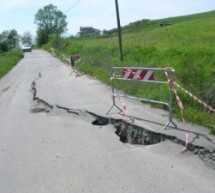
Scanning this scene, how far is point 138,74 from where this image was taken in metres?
9.30

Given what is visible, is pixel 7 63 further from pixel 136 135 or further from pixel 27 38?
pixel 27 38

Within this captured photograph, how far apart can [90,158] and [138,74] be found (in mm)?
3239

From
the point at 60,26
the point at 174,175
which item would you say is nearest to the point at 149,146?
the point at 174,175

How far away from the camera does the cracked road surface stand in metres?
5.49

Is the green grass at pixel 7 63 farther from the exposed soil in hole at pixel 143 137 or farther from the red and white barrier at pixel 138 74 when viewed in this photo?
the exposed soil in hole at pixel 143 137

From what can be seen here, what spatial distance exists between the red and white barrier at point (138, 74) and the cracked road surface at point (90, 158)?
38.7 inches

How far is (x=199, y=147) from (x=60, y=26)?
130796 mm

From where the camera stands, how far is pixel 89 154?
698 centimetres

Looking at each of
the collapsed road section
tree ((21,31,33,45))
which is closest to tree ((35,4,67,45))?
tree ((21,31,33,45))

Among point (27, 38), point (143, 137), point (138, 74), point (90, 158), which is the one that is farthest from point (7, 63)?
point (27, 38)

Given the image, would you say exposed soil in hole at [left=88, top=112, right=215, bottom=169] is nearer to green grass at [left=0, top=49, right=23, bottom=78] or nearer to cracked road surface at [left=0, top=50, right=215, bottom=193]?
cracked road surface at [left=0, top=50, right=215, bottom=193]

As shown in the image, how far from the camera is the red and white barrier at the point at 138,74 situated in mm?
9047

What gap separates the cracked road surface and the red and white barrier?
0.98 meters

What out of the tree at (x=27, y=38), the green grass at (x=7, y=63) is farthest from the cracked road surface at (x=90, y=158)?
the tree at (x=27, y=38)
